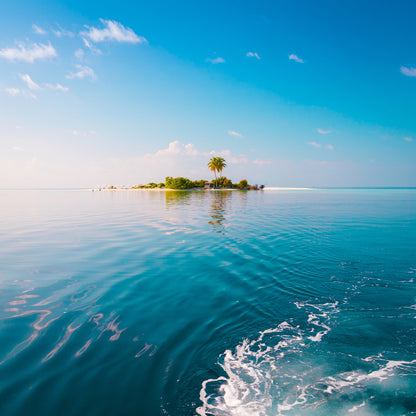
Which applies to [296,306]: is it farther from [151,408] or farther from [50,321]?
[50,321]

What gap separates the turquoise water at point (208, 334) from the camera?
14.6 feet

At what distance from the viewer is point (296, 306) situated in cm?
801

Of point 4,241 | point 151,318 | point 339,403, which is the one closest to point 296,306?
point 339,403

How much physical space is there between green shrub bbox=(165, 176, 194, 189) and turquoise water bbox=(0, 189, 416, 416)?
123409 millimetres

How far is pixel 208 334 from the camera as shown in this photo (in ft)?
21.0

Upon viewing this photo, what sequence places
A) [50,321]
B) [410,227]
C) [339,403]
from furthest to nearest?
[410,227], [50,321], [339,403]

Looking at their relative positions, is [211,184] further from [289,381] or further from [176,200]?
[289,381]

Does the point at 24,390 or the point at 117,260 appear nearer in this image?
the point at 24,390

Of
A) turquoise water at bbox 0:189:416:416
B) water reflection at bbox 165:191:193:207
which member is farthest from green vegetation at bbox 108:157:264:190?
turquoise water at bbox 0:189:416:416

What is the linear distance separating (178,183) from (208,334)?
13149cm

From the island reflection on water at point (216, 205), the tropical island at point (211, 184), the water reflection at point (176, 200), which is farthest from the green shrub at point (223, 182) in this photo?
the island reflection on water at point (216, 205)

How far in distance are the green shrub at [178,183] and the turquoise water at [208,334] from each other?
123m

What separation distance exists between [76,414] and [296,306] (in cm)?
634

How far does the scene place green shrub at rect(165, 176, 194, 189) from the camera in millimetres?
135750
